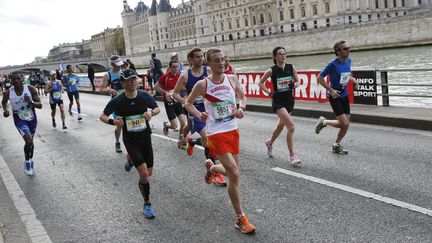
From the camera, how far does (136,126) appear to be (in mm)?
5559

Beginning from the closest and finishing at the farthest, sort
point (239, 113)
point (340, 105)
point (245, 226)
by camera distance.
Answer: point (245, 226)
point (239, 113)
point (340, 105)

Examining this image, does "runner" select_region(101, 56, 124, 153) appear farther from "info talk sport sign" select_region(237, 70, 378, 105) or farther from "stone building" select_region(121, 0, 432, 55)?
"stone building" select_region(121, 0, 432, 55)

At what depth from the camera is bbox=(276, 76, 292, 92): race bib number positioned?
739cm

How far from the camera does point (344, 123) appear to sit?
25.3 ft

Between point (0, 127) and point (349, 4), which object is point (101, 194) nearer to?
point (0, 127)

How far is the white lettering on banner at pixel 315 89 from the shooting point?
13.5 metres

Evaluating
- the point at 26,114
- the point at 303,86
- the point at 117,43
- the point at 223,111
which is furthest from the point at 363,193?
the point at 117,43

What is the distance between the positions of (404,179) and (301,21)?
327ft

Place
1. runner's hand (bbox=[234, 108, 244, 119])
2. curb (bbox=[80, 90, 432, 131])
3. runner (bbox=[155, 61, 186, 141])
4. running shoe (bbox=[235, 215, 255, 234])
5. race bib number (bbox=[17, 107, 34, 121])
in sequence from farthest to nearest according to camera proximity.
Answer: curb (bbox=[80, 90, 432, 131]), runner (bbox=[155, 61, 186, 141]), race bib number (bbox=[17, 107, 34, 121]), runner's hand (bbox=[234, 108, 244, 119]), running shoe (bbox=[235, 215, 255, 234])

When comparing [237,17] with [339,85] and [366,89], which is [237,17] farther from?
[339,85]

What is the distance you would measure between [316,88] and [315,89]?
0.05 m

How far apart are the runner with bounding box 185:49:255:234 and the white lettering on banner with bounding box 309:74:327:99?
29.3 feet

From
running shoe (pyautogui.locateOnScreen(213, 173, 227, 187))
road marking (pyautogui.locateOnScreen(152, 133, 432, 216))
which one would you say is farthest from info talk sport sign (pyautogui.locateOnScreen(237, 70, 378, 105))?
running shoe (pyautogui.locateOnScreen(213, 173, 227, 187))

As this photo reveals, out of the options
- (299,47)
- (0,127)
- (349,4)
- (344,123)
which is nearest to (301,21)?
(349,4)
